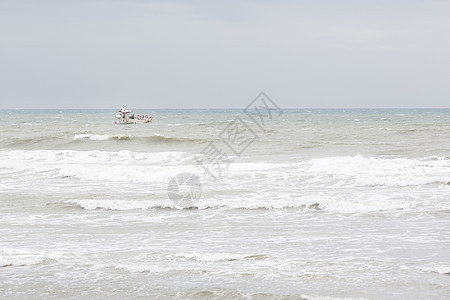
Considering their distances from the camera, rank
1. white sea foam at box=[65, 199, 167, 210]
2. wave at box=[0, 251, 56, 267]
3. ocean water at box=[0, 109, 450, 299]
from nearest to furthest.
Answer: ocean water at box=[0, 109, 450, 299] < wave at box=[0, 251, 56, 267] < white sea foam at box=[65, 199, 167, 210]

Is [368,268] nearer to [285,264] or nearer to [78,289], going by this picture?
[285,264]

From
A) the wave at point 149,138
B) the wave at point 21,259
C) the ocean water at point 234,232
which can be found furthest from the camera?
the wave at point 149,138

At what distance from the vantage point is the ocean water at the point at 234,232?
6082 millimetres

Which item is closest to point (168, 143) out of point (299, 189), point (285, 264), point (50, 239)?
point (299, 189)

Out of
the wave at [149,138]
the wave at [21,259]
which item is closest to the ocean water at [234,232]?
the wave at [21,259]

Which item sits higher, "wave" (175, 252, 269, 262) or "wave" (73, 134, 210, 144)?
"wave" (175, 252, 269, 262)

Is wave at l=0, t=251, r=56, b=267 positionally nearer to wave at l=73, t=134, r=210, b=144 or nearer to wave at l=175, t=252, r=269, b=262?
wave at l=175, t=252, r=269, b=262

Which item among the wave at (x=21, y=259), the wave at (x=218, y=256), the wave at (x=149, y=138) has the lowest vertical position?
the wave at (x=149, y=138)

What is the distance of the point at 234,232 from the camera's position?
8.88 m

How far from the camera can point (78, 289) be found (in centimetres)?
604

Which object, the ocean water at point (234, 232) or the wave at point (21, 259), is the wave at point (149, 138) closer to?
the ocean water at point (234, 232)

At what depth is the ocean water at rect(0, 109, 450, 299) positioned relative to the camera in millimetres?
6082

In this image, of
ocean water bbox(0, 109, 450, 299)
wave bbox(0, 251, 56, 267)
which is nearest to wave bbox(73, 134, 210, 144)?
ocean water bbox(0, 109, 450, 299)

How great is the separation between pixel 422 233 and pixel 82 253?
17.3 ft
